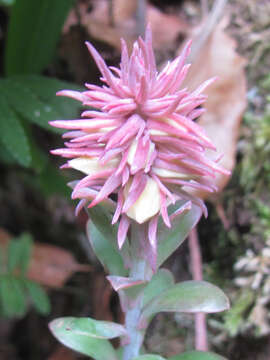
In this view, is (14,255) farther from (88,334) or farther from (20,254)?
(88,334)

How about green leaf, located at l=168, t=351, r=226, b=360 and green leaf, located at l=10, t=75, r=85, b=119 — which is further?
green leaf, located at l=10, t=75, r=85, b=119

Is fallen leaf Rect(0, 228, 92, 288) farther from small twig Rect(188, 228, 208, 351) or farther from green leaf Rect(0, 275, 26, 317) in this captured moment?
small twig Rect(188, 228, 208, 351)

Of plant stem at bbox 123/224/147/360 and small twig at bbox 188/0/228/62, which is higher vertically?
small twig at bbox 188/0/228/62

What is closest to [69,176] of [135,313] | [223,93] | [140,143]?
[223,93]

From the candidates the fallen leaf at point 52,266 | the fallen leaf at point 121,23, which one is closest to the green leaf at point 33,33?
the fallen leaf at point 121,23

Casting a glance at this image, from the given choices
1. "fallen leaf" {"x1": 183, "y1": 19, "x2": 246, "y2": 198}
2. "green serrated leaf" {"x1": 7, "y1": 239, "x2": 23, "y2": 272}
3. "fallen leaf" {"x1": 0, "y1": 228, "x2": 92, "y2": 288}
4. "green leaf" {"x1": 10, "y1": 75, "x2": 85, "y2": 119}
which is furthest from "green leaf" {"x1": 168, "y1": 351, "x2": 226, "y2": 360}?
"fallen leaf" {"x1": 0, "y1": 228, "x2": 92, "y2": 288}

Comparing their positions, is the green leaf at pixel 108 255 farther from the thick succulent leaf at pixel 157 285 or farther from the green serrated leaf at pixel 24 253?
the green serrated leaf at pixel 24 253
